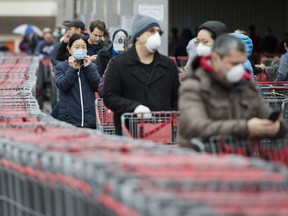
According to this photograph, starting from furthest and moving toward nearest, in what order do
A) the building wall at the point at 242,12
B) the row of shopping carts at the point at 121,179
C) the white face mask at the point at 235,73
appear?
1. the building wall at the point at 242,12
2. the white face mask at the point at 235,73
3. the row of shopping carts at the point at 121,179

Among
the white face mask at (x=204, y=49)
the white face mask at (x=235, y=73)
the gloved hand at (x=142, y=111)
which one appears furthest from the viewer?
the gloved hand at (x=142, y=111)

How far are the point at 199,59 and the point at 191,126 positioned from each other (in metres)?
0.62

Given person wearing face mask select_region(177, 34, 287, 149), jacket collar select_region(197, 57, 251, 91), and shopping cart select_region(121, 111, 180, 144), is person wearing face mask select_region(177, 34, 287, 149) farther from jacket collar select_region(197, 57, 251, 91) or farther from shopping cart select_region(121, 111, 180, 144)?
shopping cart select_region(121, 111, 180, 144)

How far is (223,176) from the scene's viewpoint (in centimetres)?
573

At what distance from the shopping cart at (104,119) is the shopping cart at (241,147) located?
14.0 ft

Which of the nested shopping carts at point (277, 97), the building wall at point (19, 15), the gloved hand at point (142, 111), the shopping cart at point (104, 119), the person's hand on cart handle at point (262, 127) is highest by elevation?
the person's hand on cart handle at point (262, 127)

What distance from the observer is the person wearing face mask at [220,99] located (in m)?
7.69

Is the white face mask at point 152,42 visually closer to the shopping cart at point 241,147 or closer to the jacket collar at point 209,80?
the shopping cart at point 241,147

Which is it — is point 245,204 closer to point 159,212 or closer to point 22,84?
point 159,212

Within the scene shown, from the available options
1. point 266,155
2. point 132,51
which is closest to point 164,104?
point 132,51

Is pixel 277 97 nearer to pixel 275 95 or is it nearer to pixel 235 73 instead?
pixel 275 95

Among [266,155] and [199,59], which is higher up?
[199,59]

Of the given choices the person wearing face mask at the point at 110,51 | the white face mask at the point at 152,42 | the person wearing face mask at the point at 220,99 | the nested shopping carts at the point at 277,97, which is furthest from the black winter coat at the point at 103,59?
the person wearing face mask at the point at 220,99

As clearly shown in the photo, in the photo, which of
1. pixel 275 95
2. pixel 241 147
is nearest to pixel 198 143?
pixel 241 147
